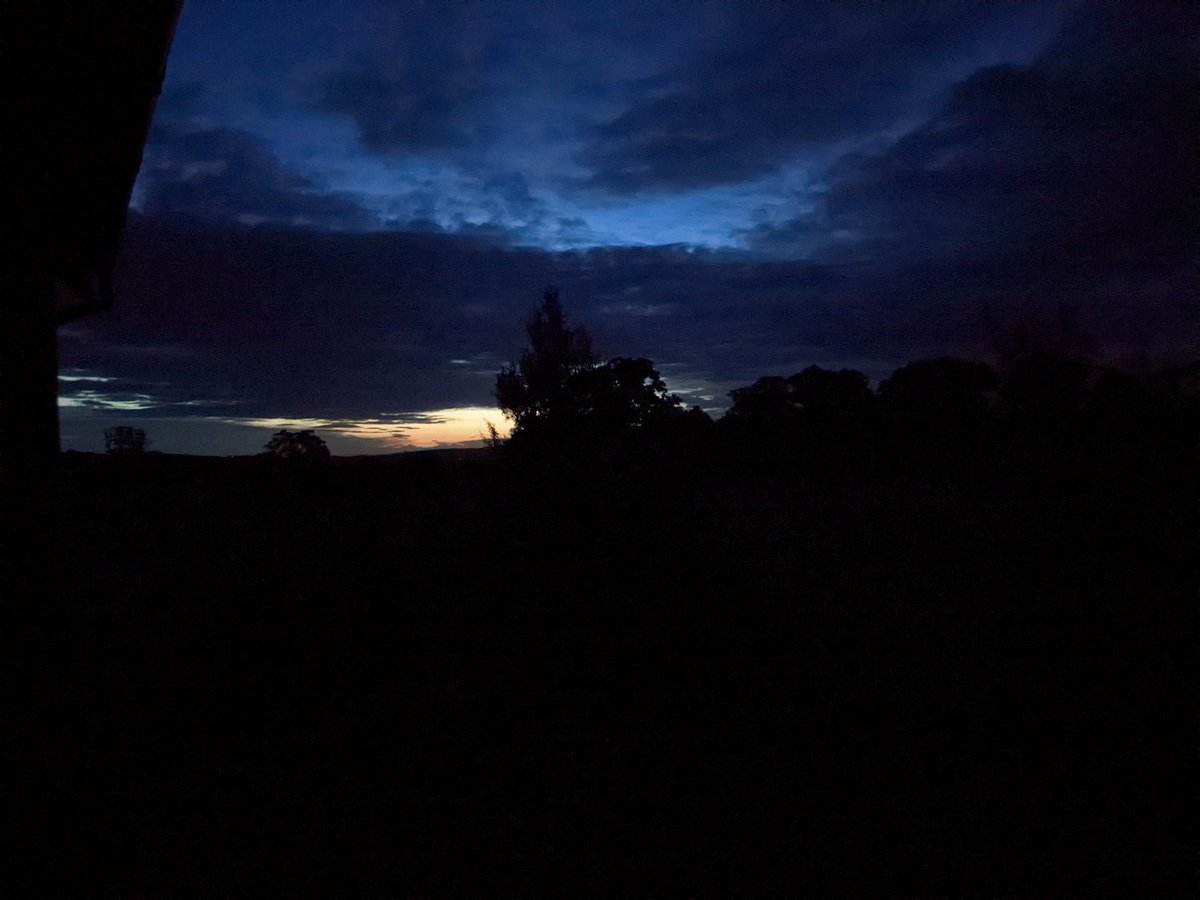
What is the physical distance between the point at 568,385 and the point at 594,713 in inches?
858

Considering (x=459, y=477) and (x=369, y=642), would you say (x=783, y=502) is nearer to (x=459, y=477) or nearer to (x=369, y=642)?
(x=459, y=477)

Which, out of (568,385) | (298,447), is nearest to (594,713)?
(298,447)

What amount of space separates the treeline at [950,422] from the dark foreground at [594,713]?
4270mm

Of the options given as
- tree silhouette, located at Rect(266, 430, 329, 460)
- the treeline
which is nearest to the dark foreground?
the treeline

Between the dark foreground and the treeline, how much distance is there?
427 cm

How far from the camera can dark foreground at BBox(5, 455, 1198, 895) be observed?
3.56 m

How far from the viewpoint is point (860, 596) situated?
756 cm

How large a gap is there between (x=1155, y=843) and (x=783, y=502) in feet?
33.2

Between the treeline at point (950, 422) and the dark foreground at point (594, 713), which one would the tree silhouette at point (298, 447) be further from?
the dark foreground at point (594, 713)

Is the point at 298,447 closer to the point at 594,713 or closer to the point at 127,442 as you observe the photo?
the point at 127,442

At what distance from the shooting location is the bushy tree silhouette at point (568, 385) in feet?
68.2

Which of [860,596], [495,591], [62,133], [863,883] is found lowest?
[863,883]

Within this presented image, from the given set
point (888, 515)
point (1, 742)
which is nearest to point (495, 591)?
point (1, 742)

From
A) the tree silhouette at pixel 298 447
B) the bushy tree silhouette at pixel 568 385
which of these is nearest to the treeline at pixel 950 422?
the bushy tree silhouette at pixel 568 385
